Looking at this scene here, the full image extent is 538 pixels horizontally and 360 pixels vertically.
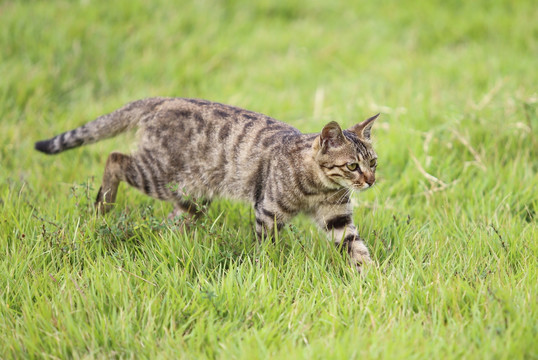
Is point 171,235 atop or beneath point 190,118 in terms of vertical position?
beneath

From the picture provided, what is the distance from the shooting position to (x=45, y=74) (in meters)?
6.17

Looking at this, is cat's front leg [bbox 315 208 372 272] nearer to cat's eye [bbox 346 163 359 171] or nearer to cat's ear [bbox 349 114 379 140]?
cat's eye [bbox 346 163 359 171]

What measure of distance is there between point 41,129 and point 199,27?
3.06 meters

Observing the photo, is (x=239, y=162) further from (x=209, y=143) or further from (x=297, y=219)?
(x=297, y=219)

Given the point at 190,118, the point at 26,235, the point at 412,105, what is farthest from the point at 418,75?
the point at 26,235

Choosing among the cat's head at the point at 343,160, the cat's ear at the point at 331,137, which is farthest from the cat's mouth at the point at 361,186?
the cat's ear at the point at 331,137

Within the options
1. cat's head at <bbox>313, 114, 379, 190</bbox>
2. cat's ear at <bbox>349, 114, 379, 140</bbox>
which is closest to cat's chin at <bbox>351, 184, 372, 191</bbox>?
cat's head at <bbox>313, 114, 379, 190</bbox>

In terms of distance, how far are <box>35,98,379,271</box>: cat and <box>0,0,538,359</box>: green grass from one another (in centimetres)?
21

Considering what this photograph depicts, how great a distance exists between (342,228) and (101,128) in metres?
2.07

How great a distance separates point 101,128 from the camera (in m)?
4.24

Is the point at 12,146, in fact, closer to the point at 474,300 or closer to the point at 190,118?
the point at 190,118

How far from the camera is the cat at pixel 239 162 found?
3.64 metres

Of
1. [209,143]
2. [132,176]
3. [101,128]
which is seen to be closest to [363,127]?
[209,143]

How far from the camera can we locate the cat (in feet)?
11.9
